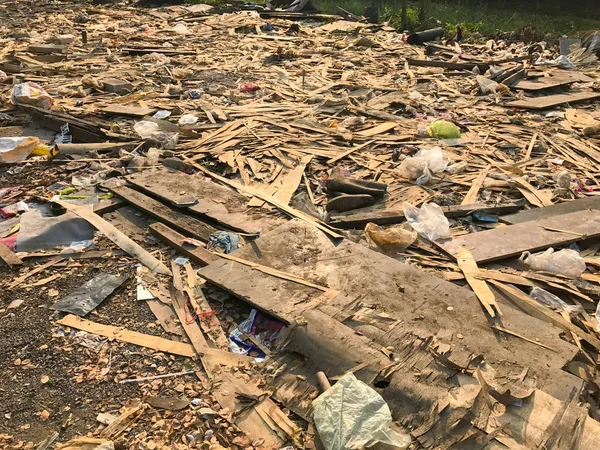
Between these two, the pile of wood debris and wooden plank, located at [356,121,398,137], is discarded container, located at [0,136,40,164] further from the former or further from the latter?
wooden plank, located at [356,121,398,137]

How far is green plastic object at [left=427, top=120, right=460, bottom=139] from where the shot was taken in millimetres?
7020

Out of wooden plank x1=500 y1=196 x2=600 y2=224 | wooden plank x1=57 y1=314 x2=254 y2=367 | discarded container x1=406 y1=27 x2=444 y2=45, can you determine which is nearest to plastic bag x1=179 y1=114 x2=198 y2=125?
wooden plank x1=57 y1=314 x2=254 y2=367

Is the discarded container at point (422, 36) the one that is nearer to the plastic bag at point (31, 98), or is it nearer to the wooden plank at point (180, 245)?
the plastic bag at point (31, 98)

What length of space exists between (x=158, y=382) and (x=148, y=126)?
465 centimetres

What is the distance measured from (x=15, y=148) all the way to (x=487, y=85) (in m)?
7.75

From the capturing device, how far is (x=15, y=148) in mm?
6066

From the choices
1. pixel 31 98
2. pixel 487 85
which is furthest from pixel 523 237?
pixel 31 98

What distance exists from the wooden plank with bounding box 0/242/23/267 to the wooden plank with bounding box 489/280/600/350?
3992 millimetres

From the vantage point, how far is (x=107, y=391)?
10.4 ft

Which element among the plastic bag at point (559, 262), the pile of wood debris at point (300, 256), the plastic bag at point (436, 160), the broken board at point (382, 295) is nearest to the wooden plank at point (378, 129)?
the pile of wood debris at point (300, 256)

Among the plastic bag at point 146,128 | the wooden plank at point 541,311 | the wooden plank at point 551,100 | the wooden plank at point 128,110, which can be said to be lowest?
the wooden plank at point 541,311

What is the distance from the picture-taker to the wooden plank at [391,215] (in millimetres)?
4891

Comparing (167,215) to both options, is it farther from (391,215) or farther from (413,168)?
(413,168)

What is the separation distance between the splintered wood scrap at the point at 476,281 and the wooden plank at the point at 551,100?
5093 millimetres
